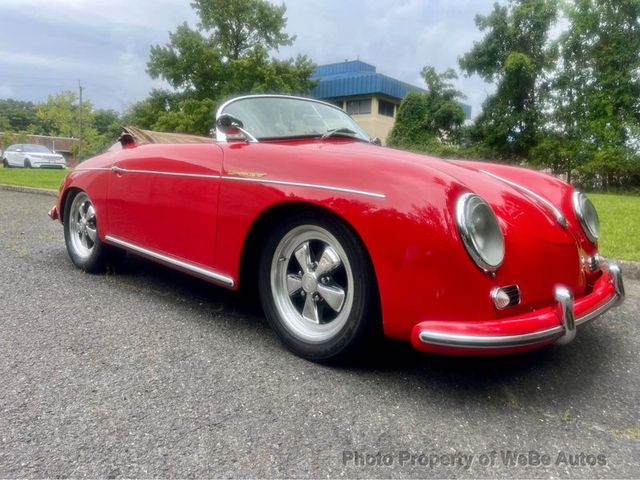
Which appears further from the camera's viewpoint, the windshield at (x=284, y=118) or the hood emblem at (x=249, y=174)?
the windshield at (x=284, y=118)

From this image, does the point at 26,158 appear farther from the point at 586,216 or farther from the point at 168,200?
the point at 586,216

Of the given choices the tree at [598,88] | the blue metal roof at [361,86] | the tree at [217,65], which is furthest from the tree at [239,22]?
the tree at [598,88]

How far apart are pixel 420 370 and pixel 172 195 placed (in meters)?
1.63

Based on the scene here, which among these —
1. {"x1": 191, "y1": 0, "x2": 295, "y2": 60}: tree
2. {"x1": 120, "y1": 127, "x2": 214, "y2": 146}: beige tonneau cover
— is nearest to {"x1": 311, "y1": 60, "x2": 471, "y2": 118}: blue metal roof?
{"x1": 191, "y1": 0, "x2": 295, "y2": 60}: tree

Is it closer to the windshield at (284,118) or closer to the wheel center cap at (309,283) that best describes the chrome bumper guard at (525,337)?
the wheel center cap at (309,283)

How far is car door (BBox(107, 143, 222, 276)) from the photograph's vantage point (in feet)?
8.87

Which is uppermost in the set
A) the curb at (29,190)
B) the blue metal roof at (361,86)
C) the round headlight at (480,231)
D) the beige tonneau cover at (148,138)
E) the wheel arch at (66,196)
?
the blue metal roof at (361,86)

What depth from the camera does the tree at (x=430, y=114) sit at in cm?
2625

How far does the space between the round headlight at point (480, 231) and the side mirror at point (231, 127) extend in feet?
4.57

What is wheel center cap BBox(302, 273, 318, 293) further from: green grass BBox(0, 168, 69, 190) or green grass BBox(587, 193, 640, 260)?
green grass BBox(0, 168, 69, 190)

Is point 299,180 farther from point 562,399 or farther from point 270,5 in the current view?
point 270,5

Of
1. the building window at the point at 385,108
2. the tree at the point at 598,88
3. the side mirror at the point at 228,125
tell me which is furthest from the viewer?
the building window at the point at 385,108

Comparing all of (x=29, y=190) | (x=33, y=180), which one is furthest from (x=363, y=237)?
(x=33, y=180)

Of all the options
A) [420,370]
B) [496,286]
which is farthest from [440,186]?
[420,370]
